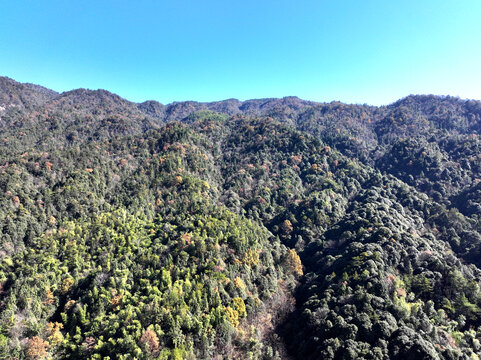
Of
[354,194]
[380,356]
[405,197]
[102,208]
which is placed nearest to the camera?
[380,356]

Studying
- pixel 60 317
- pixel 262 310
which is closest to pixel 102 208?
pixel 60 317

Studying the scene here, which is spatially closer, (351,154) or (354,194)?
(354,194)

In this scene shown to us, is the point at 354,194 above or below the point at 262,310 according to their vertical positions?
above

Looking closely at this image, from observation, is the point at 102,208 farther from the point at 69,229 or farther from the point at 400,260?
the point at 400,260

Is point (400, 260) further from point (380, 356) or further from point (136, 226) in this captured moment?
point (136, 226)

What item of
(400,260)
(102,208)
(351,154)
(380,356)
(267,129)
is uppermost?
(267,129)

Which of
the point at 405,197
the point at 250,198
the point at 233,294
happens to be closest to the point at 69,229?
the point at 233,294

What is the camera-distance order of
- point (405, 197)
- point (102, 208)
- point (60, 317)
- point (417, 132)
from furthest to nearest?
point (417, 132) < point (405, 197) < point (102, 208) < point (60, 317)
